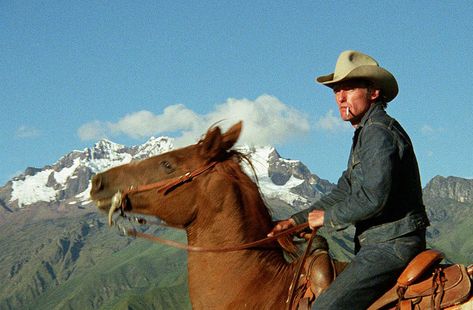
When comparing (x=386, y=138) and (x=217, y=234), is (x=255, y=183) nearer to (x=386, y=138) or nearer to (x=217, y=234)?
(x=217, y=234)

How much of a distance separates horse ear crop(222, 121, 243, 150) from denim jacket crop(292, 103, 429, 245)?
1779 mm

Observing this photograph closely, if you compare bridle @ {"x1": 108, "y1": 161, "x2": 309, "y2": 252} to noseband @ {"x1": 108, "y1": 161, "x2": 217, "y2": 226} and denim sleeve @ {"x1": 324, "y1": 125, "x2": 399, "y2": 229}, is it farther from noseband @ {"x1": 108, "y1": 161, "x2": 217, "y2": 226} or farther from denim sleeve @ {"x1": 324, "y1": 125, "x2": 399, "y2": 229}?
denim sleeve @ {"x1": 324, "y1": 125, "x2": 399, "y2": 229}

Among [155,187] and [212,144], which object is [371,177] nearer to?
[212,144]

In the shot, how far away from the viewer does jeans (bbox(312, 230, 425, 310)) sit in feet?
26.0

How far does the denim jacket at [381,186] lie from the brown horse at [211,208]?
1421 millimetres

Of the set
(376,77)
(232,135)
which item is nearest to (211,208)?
(232,135)

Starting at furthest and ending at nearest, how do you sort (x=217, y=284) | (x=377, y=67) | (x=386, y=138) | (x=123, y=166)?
(x=123, y=166), (x=217, y=284), (x=377, y=67), (x=386, y=138)

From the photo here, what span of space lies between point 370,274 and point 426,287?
0.65 meters

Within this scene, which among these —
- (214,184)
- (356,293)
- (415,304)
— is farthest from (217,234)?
(415,304)

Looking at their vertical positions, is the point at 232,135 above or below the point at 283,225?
above

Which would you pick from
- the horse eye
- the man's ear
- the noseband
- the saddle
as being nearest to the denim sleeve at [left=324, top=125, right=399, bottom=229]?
the man's ear

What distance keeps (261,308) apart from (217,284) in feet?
2.12

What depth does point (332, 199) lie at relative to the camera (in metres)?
9.55

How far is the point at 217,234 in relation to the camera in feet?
30.6
